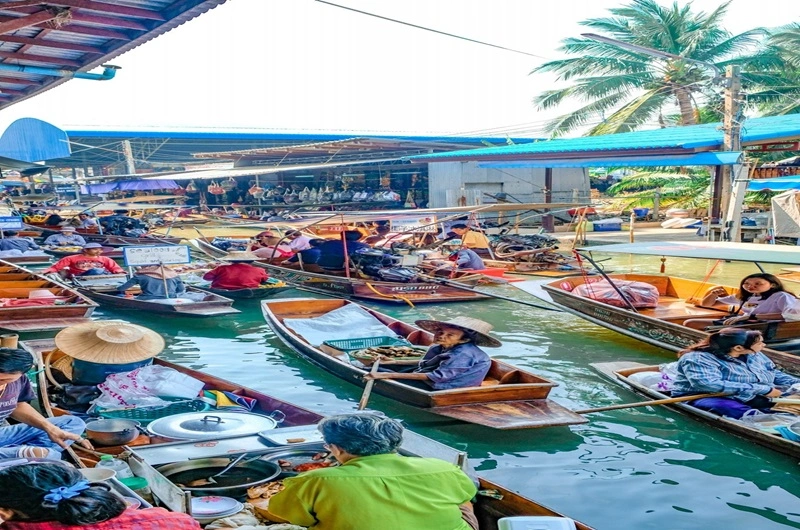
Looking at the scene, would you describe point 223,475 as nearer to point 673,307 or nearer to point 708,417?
point 708,417

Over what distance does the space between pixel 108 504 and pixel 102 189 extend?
3083 cm

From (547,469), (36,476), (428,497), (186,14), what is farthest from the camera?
(547,469)

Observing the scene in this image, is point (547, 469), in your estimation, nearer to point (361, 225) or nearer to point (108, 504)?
point (108, 504)

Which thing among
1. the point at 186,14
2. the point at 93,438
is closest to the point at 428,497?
the point at 93,438

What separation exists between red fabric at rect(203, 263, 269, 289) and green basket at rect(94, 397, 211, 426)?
6995 mm

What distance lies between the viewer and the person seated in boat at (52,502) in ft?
9.10

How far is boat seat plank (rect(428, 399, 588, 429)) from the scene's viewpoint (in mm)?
6570

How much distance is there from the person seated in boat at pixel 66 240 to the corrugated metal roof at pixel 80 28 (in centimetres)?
1535

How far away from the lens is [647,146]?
16031 millimetres

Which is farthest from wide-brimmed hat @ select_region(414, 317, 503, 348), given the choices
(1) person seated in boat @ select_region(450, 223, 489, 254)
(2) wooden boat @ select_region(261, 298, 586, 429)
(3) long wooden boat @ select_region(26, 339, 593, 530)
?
(1) person seated in boat @ select_region(450, 223, 489, 254)

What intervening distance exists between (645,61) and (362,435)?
25523mm

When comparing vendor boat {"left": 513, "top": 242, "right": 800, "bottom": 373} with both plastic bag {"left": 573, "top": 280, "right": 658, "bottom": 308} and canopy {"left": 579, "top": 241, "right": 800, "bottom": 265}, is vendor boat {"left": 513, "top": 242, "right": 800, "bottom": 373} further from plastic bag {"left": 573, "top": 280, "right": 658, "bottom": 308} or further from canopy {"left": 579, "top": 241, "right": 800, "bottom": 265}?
plastic bag {"left": 573, "top": 280, "right": 658, "bottom": 308}

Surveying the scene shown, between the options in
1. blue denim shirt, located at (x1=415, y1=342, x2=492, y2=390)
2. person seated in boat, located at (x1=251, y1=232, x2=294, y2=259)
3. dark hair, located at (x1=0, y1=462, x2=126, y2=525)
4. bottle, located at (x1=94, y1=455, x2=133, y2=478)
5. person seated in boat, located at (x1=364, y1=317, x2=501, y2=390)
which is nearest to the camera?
dark hair, located at (x1=0, y1=462, x2=126, y2=525)

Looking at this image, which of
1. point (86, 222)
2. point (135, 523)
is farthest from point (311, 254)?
point (86, 222)
